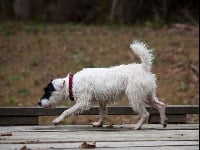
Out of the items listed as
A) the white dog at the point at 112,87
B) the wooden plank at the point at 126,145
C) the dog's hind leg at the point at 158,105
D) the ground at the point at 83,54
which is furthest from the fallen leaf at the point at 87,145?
the ground at the point at 83,54

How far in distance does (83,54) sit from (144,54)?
36.7ft

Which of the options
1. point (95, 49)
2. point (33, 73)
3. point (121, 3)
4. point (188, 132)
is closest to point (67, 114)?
point (188, 132)

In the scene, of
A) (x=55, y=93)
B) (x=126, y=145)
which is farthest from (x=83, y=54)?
(x=126, y=145)

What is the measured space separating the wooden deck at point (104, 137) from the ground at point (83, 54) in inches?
277

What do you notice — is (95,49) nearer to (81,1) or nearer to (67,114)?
(81,1)

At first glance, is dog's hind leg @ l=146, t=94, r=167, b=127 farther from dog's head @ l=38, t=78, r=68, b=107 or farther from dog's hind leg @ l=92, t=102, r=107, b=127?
dog's head @ l=38, t=78, r=68, b=107

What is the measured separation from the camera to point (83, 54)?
18.1 metres

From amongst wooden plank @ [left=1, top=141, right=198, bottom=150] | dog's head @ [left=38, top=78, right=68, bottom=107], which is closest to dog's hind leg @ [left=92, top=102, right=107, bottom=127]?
dog's head @ [left=38, top=78, right=68, bottom=107]

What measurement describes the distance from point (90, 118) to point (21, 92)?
110 inches

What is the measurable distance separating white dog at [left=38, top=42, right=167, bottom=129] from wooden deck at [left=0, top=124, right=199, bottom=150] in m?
0.25

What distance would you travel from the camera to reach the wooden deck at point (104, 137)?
5176 millimetres

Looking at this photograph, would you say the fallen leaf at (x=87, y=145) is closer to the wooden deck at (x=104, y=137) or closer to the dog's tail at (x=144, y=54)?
the wooden deck at (x=104, y=137)

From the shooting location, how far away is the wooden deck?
17.0ft

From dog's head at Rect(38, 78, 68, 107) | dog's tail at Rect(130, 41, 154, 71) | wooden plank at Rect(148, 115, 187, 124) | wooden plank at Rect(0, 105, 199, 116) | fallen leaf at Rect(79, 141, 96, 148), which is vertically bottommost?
wooden plank at Rect(148, 115, 187, 124)
